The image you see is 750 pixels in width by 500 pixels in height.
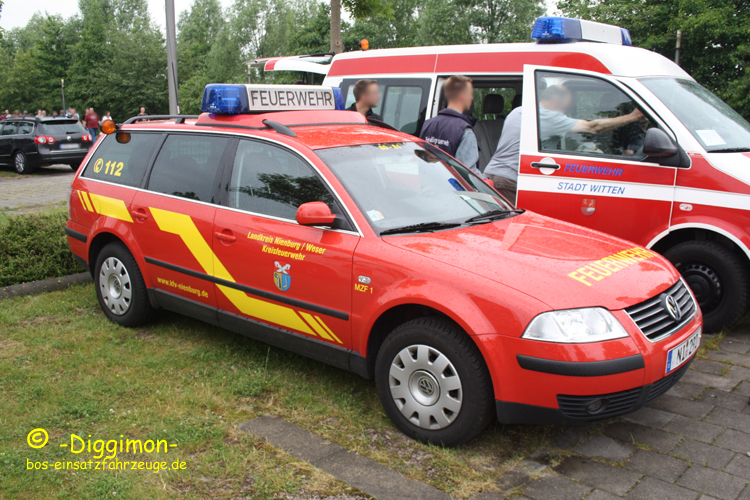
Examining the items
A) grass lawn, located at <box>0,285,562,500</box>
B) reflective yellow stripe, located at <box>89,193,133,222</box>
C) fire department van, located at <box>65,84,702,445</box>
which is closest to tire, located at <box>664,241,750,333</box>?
fire department van, located at <box>65,84,702,445</box>

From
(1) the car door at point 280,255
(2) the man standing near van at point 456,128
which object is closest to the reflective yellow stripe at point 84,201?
(1) the car door at point 280,255

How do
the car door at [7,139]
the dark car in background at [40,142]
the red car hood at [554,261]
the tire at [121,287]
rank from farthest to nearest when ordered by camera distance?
the car door at [7,139], the dark car in background at [40,142], the tire at [121,287], the red car hood at [554,261]

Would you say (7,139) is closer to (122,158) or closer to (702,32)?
(122,158)

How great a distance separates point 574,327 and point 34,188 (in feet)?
47.1

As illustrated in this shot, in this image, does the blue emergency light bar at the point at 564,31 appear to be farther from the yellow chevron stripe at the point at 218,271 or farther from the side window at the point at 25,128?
the side window at the point at 25,128

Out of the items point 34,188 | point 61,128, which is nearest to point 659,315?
point 34,188

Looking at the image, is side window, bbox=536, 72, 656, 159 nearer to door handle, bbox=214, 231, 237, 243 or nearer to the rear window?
door handle, bbox=214, 231, 237, 243

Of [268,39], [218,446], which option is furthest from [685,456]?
[268,39]

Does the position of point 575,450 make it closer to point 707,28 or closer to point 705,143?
point 705,143

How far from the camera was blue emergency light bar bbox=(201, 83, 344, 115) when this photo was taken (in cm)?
463

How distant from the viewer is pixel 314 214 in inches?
141

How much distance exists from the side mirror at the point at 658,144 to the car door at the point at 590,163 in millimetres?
208

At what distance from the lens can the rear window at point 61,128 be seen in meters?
17.2

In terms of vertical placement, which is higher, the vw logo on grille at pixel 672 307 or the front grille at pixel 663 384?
the vw logo on grille at pixel 672 307
